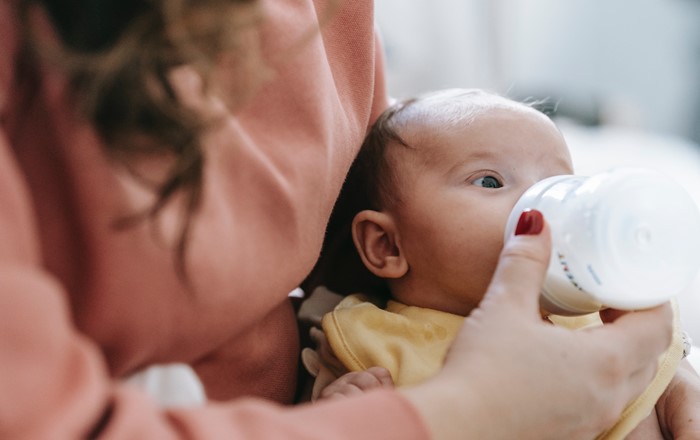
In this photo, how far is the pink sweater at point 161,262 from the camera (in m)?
0.48

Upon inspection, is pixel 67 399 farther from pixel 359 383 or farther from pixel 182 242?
pixel 359 383

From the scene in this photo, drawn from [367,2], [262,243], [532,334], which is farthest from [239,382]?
[367,2]

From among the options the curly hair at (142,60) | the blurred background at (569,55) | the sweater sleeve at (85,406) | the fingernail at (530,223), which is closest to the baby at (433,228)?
the fingernail at (530,223)

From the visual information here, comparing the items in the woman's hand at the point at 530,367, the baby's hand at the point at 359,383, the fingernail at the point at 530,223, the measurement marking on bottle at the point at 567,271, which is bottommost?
the baby's hand at the point at 359,383

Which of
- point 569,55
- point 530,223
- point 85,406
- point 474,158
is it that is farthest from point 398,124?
point 569,55

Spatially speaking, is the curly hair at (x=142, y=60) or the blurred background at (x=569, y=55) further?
the blurred background at (x=569, y=55)

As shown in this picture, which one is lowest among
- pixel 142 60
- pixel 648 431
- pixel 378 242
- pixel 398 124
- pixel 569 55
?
pixel 569 55

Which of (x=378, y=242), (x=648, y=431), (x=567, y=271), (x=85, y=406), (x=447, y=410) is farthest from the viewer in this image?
(x=378, y=242)

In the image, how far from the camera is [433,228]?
0.88m

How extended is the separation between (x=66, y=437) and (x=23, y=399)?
0.11 ft

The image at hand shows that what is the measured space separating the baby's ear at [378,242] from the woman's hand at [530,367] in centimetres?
24

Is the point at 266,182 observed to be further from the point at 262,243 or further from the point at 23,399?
the point at 23,399

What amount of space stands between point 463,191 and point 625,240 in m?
0.24

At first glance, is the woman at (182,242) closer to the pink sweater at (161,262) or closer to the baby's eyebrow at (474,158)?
the pink sweater at (161,262)
